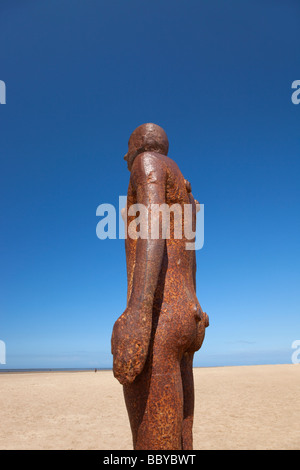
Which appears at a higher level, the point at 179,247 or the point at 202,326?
the point at 179,247

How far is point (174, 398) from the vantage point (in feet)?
9.34

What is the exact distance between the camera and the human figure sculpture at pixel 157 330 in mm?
2762

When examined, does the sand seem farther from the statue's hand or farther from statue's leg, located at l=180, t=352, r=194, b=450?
the statue's hand

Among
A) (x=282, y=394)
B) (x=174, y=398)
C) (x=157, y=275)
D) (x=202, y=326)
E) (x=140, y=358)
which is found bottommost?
(x=282, y=394)

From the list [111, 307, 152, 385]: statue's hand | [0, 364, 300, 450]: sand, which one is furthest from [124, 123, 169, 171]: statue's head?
[0, 364, 300, 450]: sand

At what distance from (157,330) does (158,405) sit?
0.53 m

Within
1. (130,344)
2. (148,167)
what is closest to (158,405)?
(130,344)

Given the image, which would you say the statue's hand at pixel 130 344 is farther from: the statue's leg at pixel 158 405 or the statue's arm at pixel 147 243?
the statue's leg at pixel 158 405

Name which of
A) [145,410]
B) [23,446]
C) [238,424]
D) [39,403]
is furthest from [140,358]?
[39,403]

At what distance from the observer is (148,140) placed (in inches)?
146

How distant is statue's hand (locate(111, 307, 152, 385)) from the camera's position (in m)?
2.68

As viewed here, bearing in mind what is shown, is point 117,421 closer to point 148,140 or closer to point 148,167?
point 148,140

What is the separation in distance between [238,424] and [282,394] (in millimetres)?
7509
